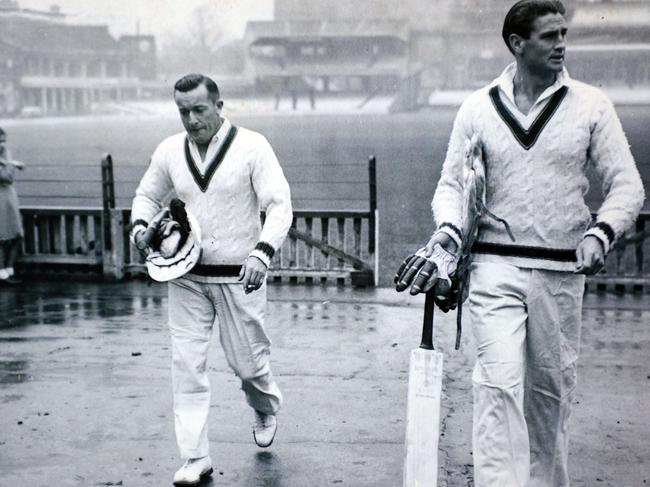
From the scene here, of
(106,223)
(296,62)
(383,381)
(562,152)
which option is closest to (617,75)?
(296,62)

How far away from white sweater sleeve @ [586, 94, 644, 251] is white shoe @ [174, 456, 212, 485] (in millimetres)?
2092

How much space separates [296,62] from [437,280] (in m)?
15.8

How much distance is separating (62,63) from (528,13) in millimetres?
16363

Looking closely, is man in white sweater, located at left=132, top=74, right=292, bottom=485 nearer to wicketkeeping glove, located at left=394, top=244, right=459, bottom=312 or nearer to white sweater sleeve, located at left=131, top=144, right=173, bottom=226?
white sweater sleeve, located at left=131, top=144, right=173, bottom=226

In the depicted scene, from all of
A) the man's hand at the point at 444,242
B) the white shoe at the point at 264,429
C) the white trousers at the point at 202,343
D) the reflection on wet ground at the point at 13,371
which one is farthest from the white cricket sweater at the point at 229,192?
the reflection on wet ground at the point at 13,371

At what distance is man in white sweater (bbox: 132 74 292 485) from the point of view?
4.62 metres

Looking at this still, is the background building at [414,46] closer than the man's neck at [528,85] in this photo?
No

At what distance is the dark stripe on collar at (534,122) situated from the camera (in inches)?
146

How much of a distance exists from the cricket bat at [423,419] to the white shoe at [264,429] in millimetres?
1876

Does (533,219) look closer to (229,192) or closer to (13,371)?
(229,192)

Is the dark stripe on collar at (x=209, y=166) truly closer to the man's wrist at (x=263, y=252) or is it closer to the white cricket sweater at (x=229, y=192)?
the white cricket sweater at (x=229, y=192)

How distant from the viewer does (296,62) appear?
1897cm

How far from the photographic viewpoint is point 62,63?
18906 millimetres

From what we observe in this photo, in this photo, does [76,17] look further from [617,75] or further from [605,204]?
[605,204]
